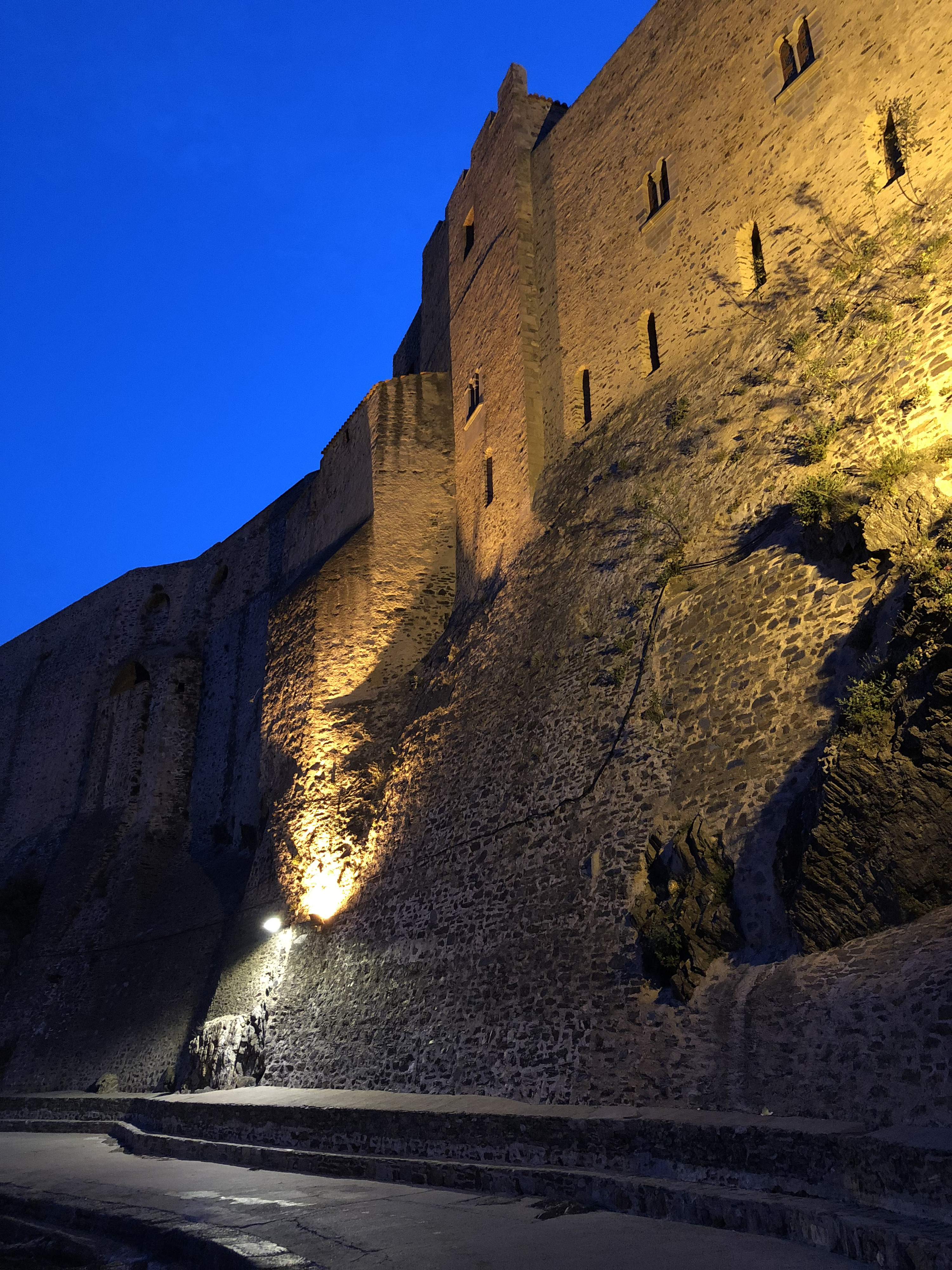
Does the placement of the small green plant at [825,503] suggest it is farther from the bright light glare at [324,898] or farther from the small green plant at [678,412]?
the bright light glare at [324,898]

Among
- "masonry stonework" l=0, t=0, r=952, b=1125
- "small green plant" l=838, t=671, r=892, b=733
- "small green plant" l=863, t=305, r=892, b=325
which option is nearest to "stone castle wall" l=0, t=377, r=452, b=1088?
"masonry stonework" l=0, t=0, r=952, b=1125

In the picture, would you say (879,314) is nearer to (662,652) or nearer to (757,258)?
(757,258)

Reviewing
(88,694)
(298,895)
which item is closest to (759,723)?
(298,895)

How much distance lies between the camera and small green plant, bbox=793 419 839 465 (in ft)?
28.9

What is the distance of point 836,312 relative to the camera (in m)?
9.43

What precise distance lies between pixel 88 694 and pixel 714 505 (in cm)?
2091

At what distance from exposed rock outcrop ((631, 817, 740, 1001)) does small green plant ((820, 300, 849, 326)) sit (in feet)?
16.3

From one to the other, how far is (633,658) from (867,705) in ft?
10.5

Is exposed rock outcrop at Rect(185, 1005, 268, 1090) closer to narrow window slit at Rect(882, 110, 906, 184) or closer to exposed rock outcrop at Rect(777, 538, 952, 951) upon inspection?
exposed rock outcrop at Rect(777, 538, 952, 951)

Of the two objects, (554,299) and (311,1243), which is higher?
(554,299)

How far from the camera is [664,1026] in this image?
7.36 m

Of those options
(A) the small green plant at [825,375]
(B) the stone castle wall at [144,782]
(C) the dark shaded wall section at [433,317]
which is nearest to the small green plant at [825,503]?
(A) the small green plant at [825,375]

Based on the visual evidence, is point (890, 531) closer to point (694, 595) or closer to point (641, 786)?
point (694, 595)

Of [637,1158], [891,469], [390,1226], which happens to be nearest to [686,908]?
[637,1158]
